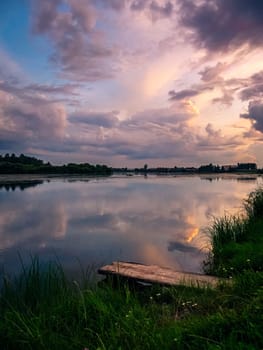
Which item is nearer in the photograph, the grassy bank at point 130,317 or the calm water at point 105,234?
the grassy bank at point 130,317

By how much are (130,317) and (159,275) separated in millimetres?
2164

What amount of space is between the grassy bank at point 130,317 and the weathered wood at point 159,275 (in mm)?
238

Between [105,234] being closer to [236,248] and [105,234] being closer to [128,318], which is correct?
[236,248]

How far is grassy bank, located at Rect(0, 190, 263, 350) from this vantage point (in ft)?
10.0

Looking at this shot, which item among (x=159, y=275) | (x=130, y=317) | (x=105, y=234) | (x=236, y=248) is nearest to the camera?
(x=130, y=317)

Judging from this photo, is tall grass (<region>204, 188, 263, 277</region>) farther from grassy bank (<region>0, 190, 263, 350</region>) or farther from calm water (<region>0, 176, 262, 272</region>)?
calm water (<region>0, 176, 262, 272</region>)

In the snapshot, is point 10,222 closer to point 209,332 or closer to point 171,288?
point 171,288

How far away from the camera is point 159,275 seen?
5.84 m

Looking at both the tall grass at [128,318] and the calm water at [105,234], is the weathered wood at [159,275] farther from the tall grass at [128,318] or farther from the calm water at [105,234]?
the calm water at [105,234]

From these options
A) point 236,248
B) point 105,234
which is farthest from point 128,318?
point 105,234

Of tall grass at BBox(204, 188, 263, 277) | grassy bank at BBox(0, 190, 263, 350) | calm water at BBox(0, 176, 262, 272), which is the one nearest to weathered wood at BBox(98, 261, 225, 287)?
grassy bank at BBox(0, 190, 263, 350)

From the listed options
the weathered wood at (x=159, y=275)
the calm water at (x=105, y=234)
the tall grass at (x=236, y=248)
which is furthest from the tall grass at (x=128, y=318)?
the calm water at (x=105, y=234)

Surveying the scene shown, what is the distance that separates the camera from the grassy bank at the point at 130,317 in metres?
3.05

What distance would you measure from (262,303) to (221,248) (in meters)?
4.64
